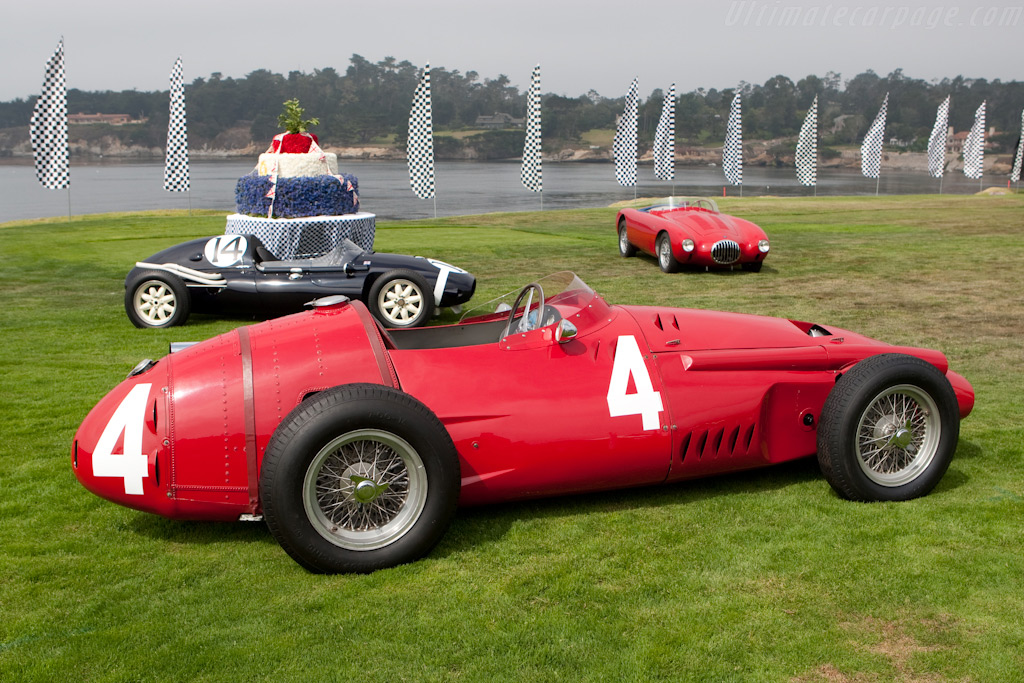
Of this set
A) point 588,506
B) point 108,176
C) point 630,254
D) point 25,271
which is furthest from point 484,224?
point 108,176

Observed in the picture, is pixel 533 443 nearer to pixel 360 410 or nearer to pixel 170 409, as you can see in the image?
pixel 360 410

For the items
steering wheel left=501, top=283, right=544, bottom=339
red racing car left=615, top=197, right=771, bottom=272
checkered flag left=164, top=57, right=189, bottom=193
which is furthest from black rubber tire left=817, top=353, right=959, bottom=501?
checkered flag left=164, top=57, right=189, bottom=193

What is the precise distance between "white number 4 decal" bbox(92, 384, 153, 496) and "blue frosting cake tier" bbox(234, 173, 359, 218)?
1197cm

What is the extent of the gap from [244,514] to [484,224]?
2235 centimetres

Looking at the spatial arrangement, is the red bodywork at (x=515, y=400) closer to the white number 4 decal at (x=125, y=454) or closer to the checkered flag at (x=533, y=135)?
the white number 4 decal at (x=125, y=454)

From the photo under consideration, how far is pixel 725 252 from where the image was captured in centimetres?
1487

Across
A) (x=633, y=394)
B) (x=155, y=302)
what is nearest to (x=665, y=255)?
(x=155, y=302)

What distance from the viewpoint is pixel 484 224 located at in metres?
26.2

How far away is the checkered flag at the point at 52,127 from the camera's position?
25.8 meters

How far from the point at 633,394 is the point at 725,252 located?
10664 millimetres

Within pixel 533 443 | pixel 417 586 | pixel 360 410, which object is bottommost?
pixel 417 586

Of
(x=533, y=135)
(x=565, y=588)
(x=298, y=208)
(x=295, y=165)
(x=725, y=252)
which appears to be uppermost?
(x=533, y=135)

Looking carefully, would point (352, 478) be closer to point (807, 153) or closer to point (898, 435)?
point (898, 435)

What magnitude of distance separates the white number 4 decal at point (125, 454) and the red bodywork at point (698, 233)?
1172 centimetres
